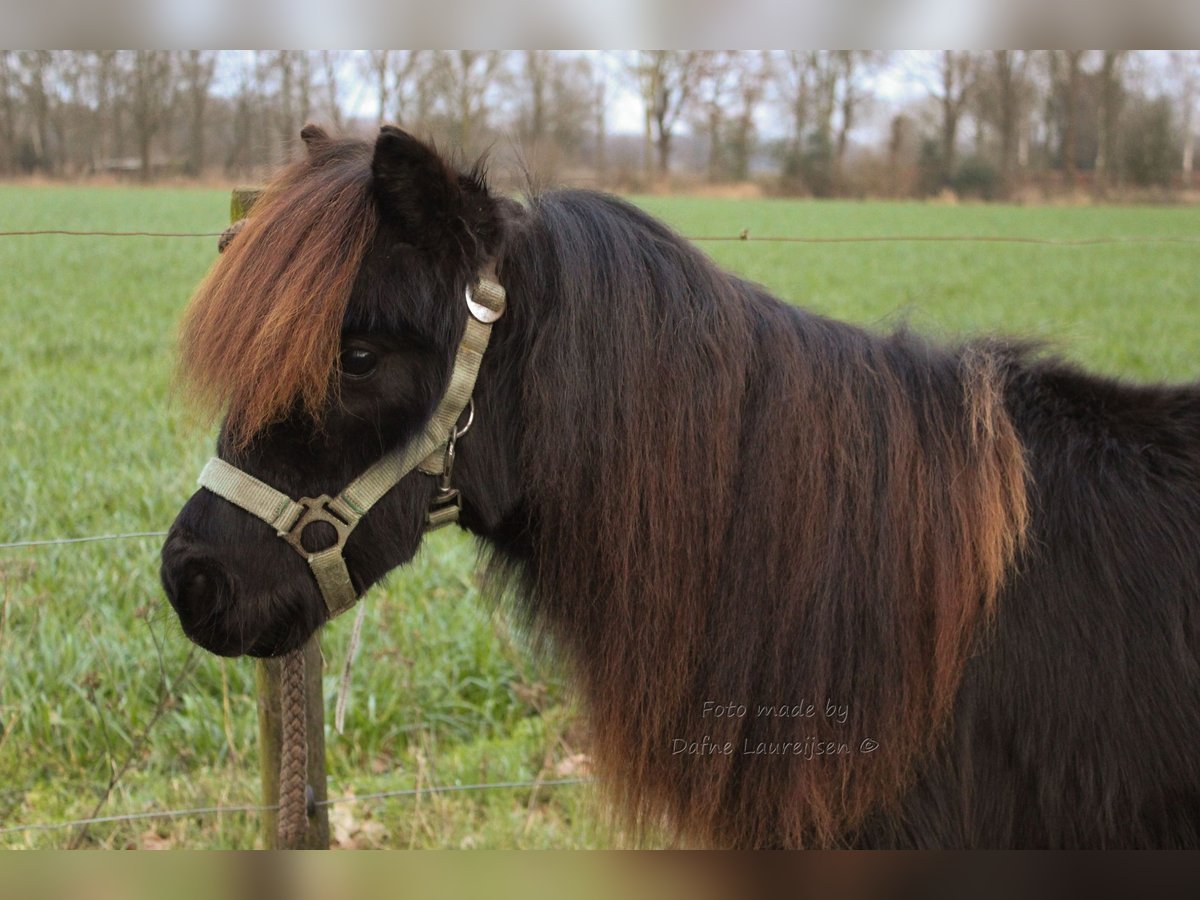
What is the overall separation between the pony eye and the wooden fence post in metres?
1.33

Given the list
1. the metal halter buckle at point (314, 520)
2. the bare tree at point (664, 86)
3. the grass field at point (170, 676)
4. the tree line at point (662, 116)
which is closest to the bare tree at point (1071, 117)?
the tree line at point (662, 116)

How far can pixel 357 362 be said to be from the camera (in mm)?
1805

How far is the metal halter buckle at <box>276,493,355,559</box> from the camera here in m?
1.82

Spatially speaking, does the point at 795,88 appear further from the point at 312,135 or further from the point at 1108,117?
the point at 312,135

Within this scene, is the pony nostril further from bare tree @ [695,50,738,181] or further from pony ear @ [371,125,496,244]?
bare tree @ [695,50,738,181]

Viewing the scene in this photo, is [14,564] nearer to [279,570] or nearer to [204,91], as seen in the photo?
[279,570]

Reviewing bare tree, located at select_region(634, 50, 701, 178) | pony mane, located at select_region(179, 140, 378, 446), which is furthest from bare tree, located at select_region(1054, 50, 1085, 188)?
pony mane, located at select_region(179, 140, 378, 446)

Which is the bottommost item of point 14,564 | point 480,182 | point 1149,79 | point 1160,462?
point 14,564

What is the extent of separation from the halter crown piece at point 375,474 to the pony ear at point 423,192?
4.4 inches

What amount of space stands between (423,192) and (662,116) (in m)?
19.3

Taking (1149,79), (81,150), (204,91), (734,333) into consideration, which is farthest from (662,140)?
(734,333)

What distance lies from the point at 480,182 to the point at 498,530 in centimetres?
72

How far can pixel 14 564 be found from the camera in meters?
4.29

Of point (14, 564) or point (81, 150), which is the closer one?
point (14, 564)
